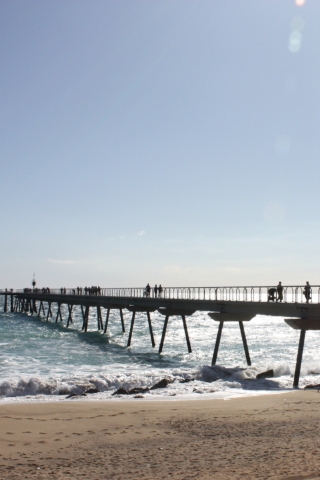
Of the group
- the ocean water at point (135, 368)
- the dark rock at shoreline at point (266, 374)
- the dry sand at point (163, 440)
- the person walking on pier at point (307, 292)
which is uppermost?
the person walking on pier at point (307, 292)

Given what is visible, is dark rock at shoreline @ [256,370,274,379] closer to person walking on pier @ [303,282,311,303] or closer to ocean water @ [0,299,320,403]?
ocean water @ [0,299,320,403]

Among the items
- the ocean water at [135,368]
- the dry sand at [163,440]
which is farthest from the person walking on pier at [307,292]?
the dry sand at [163,440]

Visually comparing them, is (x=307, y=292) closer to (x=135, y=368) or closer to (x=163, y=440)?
(x=135, y=368)

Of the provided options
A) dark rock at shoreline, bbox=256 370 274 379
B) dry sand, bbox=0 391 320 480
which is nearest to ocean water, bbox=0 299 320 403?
dark rock at shoreline, bbox=256 370 274 379

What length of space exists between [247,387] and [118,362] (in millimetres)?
12114

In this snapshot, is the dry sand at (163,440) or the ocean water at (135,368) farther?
the ocean water at (135,368)

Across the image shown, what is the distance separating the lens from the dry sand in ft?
26.6

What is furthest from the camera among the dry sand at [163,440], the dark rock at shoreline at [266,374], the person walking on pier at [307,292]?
the person walking on pier at [307,292]

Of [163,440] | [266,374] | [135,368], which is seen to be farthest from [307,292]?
[163,440]

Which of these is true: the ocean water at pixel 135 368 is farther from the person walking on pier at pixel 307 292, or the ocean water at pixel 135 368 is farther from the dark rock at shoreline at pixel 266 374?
the person walking on pier at pixel 307 292

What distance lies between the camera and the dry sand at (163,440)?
319 inches

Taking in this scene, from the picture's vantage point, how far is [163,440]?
10320mm

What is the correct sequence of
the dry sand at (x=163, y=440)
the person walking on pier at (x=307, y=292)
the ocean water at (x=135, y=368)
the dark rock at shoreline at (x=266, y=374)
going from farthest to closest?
1. the person walking on pier at (x=307, y=292)
2. the dark rock at shoreline at (x=266, y=374)
3. the ocean water at (x=135, y=368)
4. the dry sand at (x=163, y=440)

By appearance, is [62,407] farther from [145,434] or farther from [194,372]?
[194,372]
